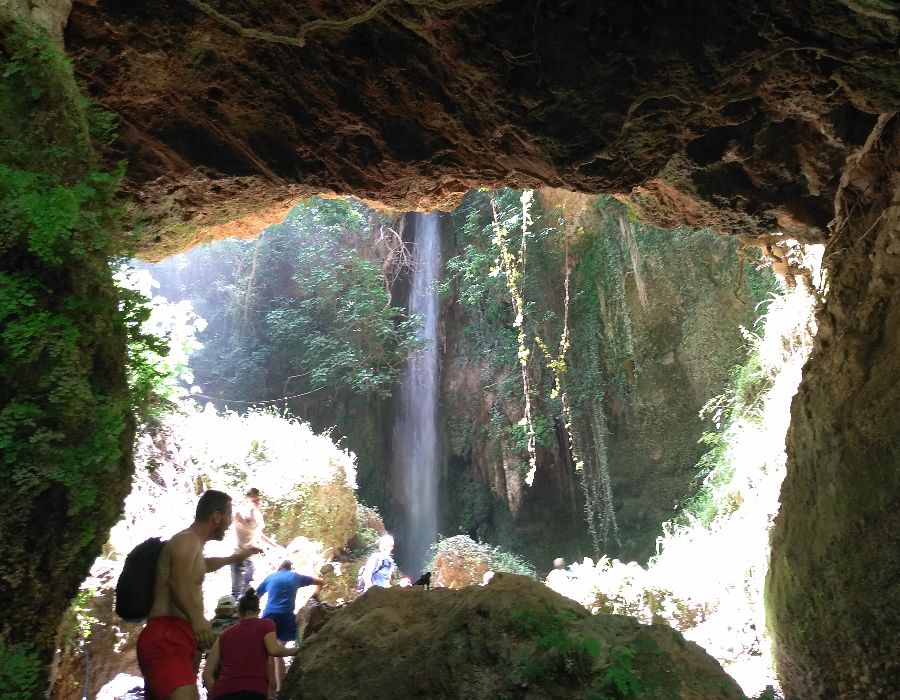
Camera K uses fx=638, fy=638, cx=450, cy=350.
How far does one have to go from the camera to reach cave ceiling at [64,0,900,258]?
3.17m

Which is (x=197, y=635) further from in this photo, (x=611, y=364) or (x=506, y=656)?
(x=611, y=364)

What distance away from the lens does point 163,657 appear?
2.86 m

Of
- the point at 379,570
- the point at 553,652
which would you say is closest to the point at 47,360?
the point at 553,652

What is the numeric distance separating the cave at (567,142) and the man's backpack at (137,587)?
21.8 inches

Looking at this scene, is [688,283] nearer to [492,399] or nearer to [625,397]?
[625,397]

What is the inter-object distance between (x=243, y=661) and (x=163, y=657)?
0.47 m

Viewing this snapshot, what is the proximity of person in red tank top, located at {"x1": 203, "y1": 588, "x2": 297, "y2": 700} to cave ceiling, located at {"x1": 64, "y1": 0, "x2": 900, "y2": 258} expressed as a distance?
3.01 metres

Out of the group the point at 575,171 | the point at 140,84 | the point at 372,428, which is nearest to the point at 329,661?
the point at 575,171

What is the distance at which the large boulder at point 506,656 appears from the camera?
2.70m

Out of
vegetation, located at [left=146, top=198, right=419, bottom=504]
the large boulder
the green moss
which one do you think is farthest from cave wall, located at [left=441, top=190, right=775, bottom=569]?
the green moss

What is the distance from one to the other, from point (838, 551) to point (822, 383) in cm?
106

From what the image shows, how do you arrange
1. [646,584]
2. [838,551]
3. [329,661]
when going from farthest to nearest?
[646,584]
[838,551]
[329,661]

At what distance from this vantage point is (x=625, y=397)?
12562 millimetres

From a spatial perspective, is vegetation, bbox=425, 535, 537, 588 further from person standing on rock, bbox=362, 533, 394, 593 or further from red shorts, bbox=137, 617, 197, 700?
red shorts, bbox=137, 617, 197, 700
